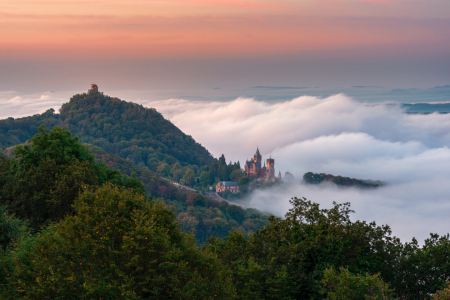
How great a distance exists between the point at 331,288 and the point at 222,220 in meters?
86.7

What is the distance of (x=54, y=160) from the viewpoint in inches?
995

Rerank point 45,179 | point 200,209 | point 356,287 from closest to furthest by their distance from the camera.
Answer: point 356,287
point 45,179
point 200,209

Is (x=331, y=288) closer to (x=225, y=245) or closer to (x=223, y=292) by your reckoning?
(x=223, y=292)

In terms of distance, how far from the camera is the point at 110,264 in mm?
12852

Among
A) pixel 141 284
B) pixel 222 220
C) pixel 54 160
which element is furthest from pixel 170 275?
pixel 222 220

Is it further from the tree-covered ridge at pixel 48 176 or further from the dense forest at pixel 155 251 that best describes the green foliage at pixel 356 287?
the tree-covered ridge at pixel 48 176

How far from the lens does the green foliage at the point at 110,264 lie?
1270 cm

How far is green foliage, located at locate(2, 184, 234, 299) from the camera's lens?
12.7 m

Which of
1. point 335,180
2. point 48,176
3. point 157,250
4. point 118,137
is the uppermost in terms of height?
point 118,137

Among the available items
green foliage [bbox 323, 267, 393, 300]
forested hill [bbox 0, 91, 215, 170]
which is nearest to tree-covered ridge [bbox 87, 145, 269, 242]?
forested hill [bbox 0, 91, 215, 170]

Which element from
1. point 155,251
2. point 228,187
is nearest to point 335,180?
point 228,187

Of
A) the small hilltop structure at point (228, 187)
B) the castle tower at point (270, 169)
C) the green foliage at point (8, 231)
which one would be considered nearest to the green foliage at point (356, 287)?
the green foliage at point (8, 231)

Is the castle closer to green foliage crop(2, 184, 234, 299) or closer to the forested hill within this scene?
the forested hill

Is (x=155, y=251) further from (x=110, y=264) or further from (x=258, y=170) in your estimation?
(x=258, y=170)
